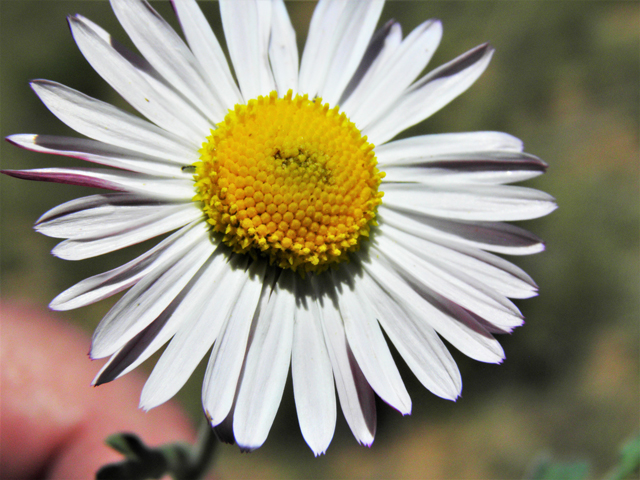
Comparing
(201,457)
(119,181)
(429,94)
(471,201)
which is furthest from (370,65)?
(201,457)

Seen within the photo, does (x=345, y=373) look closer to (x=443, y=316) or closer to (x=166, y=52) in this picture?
(x=443, y=316)

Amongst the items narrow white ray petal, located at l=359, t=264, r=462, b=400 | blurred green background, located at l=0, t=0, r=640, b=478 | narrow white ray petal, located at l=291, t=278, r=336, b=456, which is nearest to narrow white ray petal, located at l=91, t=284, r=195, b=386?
narrow white ray petal, located at l=291, t=278, r=336, b=456

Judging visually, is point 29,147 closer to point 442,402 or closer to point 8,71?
point 8,71

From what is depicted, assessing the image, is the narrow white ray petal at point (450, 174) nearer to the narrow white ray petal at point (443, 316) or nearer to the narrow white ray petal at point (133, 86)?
the narrow white ray petal at point (443, 316)

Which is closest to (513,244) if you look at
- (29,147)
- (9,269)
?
(29,147)

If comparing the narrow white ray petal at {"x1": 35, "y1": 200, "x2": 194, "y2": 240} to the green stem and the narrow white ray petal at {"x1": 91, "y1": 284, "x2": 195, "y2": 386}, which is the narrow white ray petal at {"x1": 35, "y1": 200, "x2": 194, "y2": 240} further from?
the green stem

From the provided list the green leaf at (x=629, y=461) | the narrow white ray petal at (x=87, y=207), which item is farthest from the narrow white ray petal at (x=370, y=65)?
the green leaf at (x=629, y=461)
